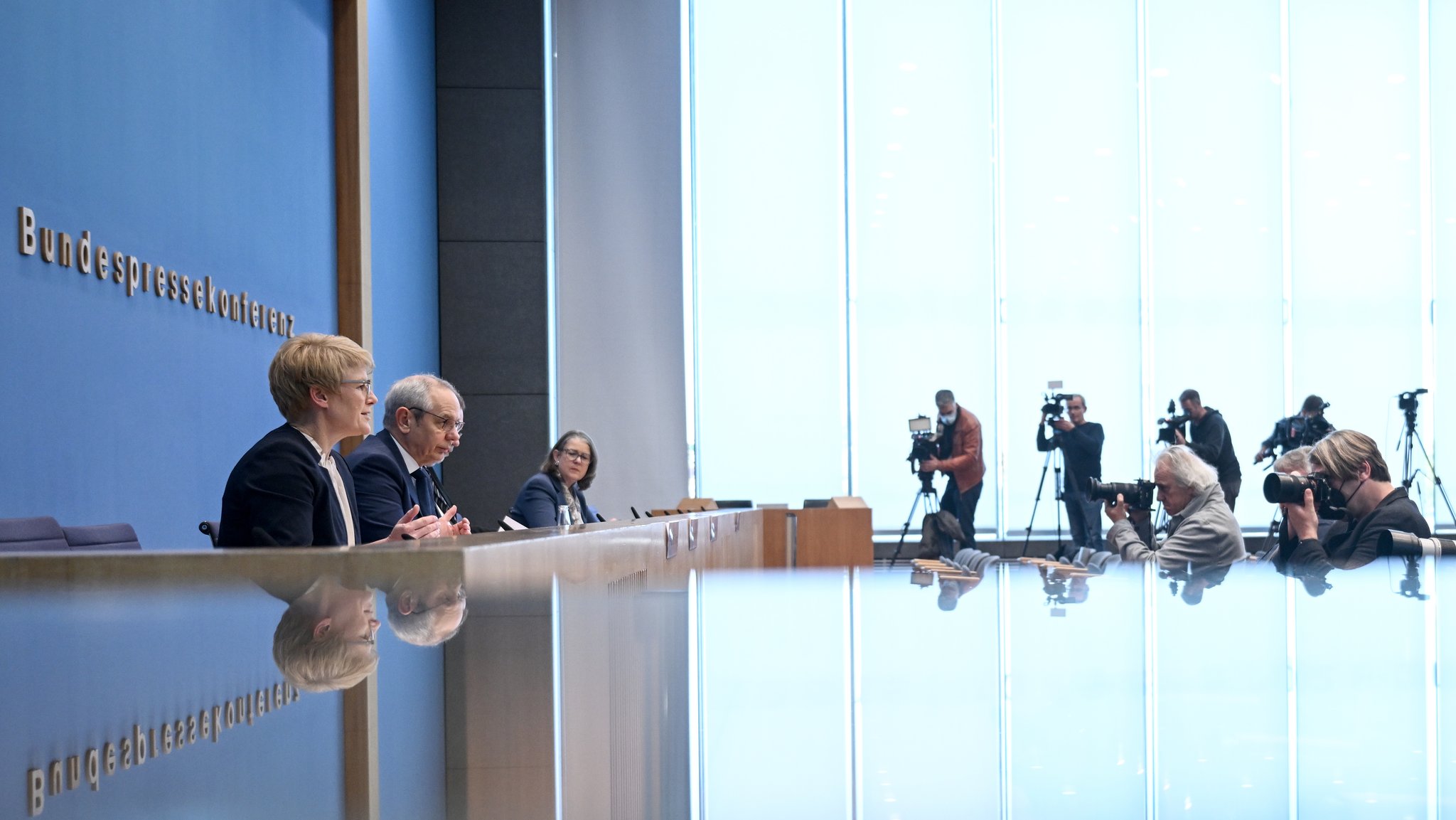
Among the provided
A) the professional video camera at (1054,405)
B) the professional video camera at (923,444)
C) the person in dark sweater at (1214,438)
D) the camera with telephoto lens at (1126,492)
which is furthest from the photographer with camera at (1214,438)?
the camera with telephoto lens at (1126,492)

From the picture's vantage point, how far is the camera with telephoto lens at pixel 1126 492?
4.49 m

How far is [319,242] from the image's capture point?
5.65 metres

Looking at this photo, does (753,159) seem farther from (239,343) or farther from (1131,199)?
(239,343)

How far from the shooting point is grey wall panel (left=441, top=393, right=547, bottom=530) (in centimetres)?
823

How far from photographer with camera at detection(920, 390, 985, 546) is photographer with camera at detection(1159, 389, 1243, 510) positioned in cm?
126

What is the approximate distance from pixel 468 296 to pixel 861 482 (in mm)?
3101

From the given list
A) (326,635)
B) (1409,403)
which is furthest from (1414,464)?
(326,635)

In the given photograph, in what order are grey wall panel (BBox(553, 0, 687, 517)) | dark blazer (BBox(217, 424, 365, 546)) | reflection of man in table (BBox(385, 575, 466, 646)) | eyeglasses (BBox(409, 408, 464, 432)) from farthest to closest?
grey wall panel (BBox(553, 0, 687, 517)), eyeglasses (BBox(409, 408, 464, 432)), dark blazer (BBox(217, 424, 365, 546)), reflection of man in table (BBox(385, 575, 466, 646))

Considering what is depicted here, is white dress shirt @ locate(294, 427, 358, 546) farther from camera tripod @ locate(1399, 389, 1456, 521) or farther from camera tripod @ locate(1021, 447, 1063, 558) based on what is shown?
camera tripod @ locate(1399, 389, 1456, 521)

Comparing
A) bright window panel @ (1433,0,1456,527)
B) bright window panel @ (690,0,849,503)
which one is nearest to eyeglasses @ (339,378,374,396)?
bright window panel @ (690,0,849,503)

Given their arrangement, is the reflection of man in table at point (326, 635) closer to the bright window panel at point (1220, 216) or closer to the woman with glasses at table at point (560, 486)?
the woman with glasses at table at point (560, 486)

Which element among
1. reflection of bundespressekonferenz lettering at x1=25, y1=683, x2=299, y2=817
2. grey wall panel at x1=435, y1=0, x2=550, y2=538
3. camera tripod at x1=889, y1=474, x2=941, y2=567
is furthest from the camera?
camera tripod at x1=889, y1=474, x2=941, y2=567

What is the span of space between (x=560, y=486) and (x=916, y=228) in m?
5.45

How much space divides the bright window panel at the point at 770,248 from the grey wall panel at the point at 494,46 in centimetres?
132
